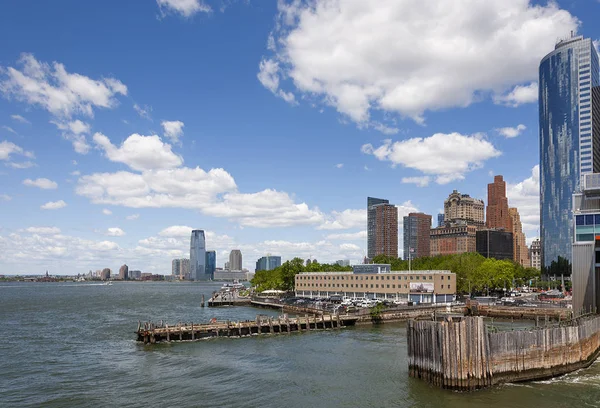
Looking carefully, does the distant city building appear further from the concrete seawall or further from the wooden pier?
the wooden pier

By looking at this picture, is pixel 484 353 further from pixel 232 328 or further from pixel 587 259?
pixel 232 328

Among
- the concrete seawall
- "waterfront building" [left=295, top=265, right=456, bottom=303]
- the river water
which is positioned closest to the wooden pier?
the river water

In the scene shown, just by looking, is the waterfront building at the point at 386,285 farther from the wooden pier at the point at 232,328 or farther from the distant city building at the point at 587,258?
the distant city building at the point at 587,258

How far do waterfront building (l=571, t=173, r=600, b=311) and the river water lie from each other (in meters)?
16.9

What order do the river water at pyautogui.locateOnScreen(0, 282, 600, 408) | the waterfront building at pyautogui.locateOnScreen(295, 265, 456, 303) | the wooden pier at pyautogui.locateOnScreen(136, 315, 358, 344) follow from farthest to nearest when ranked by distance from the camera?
the waterfront building at pyautogui.locateOnScreen(295, 265, 456, 303) < the wooden pier at pyautogui.locateOnScreen(136, 315, 358, 344) < the river water at pyautogui.locateOnScreen(0, 282, 600, 408)

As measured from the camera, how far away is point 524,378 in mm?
43281

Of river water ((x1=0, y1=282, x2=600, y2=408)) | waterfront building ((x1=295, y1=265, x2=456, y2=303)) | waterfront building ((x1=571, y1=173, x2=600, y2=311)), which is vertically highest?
waterfront building ((x1=571, y1=173, x2=600, y2=311))

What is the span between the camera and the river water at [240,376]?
40312 mm

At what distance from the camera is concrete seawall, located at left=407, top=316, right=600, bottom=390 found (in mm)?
39969

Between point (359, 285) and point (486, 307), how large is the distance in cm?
4248

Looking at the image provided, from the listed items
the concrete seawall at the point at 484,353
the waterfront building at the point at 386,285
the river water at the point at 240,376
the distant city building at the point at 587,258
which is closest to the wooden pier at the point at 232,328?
the river water at the point at 240,376

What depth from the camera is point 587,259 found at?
65.7 meters

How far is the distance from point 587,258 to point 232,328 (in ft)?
173

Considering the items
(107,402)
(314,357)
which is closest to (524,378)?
(314,357)
